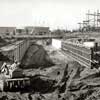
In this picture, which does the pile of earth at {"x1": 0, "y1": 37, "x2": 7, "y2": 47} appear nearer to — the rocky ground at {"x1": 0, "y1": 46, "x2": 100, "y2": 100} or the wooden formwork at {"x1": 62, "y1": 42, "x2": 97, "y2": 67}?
the wooden formwork at {"x1": 62, "y1": 42, "x2": 97, "y2": 67}

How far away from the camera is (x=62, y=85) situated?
68.9ft

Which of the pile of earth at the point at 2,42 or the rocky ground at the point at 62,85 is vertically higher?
the pile of earth at the point at 2,42

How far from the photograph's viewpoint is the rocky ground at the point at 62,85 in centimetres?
1873

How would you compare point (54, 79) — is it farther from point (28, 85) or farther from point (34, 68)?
point (34, 68)

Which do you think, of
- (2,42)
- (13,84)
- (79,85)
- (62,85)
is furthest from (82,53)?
(2,42)

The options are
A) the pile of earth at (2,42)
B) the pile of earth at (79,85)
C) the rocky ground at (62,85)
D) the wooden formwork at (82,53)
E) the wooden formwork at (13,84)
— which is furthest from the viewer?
the pile of earth at (2,42)

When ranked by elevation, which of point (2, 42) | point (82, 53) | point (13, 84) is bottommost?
point (13, 84)

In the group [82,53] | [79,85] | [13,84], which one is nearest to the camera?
[13,84]

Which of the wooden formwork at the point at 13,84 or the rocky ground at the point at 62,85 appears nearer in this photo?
the rocky ground at the point at 62,85

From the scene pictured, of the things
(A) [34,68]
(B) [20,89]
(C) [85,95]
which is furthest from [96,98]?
(A) [34,68]

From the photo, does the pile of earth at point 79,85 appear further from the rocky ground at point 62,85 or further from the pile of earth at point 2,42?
the pile of earth at point 2,42

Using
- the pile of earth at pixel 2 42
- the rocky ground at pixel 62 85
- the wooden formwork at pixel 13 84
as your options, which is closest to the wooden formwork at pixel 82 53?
the rocky ground at pixel 62 85

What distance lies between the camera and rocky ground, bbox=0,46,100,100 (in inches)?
737

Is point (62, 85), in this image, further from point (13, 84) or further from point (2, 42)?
point (2, 42)
